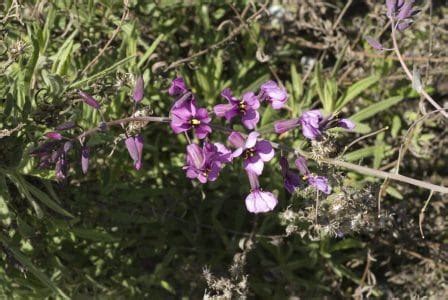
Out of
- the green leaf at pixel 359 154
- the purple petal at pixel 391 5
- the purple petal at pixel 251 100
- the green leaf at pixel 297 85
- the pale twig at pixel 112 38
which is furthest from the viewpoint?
the green leaf at pixel 297 85

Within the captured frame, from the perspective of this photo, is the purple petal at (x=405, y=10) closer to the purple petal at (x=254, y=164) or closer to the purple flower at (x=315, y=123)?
the purple flower at (x=315, y=123)

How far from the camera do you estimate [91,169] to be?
132 inches

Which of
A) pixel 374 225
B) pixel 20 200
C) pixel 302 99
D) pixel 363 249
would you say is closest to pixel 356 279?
pixel 363 249

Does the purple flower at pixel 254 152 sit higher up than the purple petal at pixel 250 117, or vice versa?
the purple petal at pixel 250 117

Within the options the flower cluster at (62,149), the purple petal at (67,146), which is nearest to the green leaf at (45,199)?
the flower cluster at (62,149)

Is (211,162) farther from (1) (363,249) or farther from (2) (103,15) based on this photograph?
(1) (363,249)

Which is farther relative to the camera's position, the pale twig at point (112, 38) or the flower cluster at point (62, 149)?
the pale twig at point (112, 38)

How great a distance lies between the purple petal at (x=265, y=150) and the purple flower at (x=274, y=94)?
0.46 ft

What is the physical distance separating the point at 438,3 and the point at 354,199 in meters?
2.13

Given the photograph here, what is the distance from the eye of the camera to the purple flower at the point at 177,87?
2147 mm

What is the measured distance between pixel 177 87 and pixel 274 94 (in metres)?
0.32

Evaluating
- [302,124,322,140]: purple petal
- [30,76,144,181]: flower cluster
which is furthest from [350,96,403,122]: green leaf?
[30,76,144,181]: flower cluster

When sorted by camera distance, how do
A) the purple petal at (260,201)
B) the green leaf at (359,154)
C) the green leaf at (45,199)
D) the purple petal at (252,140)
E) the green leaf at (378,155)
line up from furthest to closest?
the green leaf at (378,155), the green leaf at (359,154), the green leaf at (45,199), the purple petal at (260,201), the purple petal at (252,140)

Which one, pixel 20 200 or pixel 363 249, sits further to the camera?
pixel 363 249
